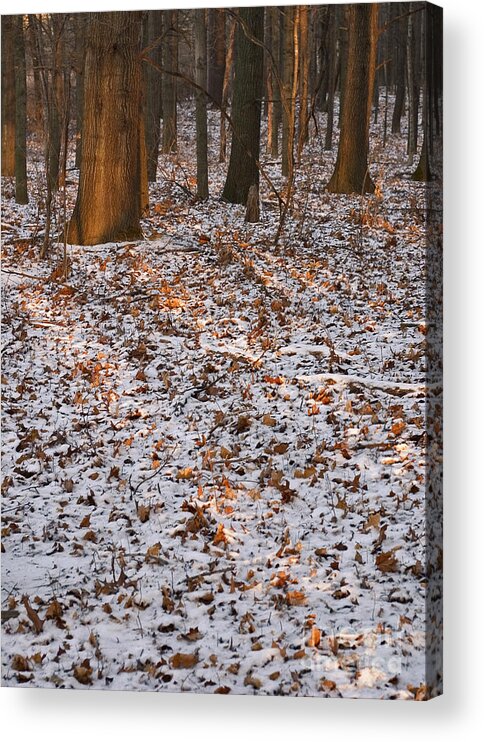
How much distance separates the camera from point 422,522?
16.8 feet

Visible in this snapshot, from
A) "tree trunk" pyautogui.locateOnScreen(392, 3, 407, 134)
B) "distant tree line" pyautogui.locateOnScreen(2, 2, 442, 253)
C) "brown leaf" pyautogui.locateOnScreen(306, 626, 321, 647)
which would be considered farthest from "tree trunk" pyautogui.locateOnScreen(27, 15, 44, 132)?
"brown leaf" pyautogui.locateOnScreen(306, 626, 321, 647)

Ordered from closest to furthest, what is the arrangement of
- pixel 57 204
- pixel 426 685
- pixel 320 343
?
1. pixel 426 685
2. pixel 320 343
3. pixel 57 204

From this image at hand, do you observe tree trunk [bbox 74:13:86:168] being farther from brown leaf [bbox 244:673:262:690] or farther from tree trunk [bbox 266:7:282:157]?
brown leaf [bbox 244:673:262:690]

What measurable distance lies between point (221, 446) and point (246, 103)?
2.04 metres

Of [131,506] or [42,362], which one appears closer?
[131,506]

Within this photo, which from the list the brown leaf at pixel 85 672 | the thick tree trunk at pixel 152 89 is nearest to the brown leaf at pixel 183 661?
the brown leaf at pixel 85 672

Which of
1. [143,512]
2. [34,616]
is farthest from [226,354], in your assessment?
[34,616]

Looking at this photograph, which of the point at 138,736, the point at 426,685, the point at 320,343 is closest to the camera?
the point at 426,685

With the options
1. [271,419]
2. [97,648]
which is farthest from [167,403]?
[97,648]

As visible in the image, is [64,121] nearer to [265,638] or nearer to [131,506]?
[131,506]

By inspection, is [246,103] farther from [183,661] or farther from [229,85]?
[183,661]

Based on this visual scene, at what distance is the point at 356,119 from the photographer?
19.4 feet

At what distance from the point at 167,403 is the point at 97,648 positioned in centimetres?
144

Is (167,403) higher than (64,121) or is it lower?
lower
